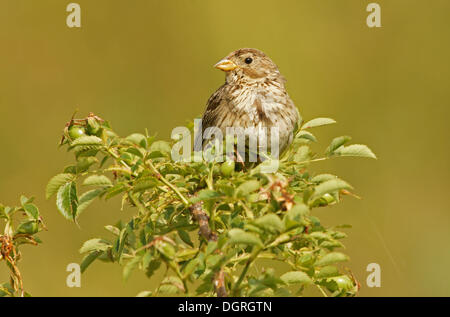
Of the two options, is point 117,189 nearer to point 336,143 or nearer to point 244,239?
point 244,239

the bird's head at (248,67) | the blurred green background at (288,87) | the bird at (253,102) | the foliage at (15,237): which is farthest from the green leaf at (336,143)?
the blurred green background at (288,87)

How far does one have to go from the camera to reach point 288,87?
17.1ft

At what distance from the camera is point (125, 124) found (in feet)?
15.4

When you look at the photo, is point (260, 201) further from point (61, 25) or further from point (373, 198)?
point (61, 25)

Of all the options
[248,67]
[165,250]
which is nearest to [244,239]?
[165,250]

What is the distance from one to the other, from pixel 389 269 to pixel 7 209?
2961 millimetres

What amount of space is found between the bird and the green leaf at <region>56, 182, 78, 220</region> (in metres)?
1.32

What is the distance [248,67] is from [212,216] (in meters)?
1.89

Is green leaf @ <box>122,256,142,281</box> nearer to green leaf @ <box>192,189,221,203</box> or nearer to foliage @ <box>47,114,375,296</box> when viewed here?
foliage @ <box>47,114,375,296</box>

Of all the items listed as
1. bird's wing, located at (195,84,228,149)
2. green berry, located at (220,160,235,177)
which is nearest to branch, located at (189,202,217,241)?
green berry, located at (220,160,235,177)

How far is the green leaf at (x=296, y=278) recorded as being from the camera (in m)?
1.55

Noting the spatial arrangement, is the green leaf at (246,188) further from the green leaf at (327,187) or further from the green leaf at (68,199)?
the green leaf at (68,199)

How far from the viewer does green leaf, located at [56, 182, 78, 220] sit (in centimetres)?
178
